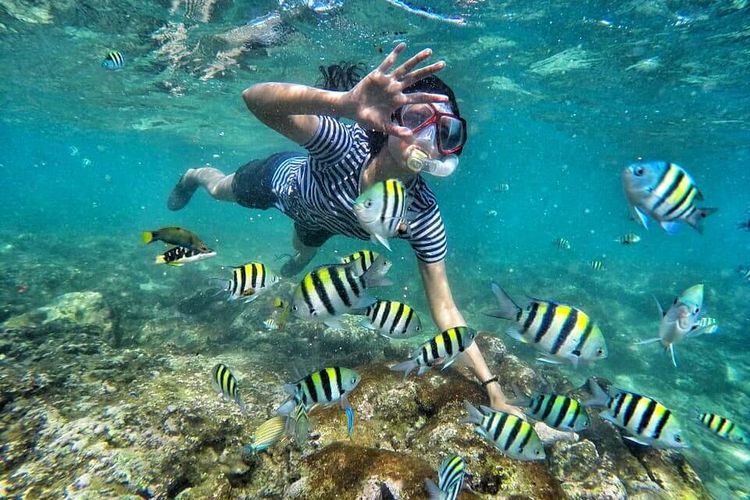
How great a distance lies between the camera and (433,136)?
304 cm

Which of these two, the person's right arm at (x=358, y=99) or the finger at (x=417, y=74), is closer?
the finger at (x=417, y=74)

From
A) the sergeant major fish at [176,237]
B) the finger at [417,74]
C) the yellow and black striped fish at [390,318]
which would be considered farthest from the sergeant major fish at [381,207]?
the sergeant major fish at [176,237]

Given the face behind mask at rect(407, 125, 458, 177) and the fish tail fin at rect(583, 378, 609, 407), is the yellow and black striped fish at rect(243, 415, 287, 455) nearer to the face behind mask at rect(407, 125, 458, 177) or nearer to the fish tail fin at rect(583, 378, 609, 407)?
the face behind mask at rect(407, 125, 458, 177)

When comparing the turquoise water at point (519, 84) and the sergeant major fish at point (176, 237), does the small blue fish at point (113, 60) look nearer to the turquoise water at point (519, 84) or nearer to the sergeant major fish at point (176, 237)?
the turquoise water at point (519, 84)

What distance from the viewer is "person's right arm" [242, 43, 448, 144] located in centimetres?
255

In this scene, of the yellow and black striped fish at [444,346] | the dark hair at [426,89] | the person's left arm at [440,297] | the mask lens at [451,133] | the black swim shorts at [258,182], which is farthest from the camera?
the black swim shorts at [258,182]

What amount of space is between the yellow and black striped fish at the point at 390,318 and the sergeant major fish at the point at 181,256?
5.04ft

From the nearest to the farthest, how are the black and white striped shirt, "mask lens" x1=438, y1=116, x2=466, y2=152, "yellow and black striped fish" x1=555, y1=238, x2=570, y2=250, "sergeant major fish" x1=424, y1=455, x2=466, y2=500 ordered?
1. "sergeant major fish" x1=424, y1=455, x2=466, y2=500
2. "mask lens" x1=438, y1=116, x2=466, y2=152
3. the black and white striped shirt
4. "yellow and black striped fish" x1=555, y1=238, x2=570, y2=250

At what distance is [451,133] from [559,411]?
2.38 m

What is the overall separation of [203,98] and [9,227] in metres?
19.0

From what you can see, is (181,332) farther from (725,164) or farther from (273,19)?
(725,164)

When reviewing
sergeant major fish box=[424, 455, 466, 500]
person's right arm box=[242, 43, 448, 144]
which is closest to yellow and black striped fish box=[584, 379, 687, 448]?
sergeant major fish box=[424, 455, 466, 500]

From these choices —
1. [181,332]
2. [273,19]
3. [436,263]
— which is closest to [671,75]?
[273,19]

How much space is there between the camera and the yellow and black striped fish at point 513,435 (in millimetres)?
2656
